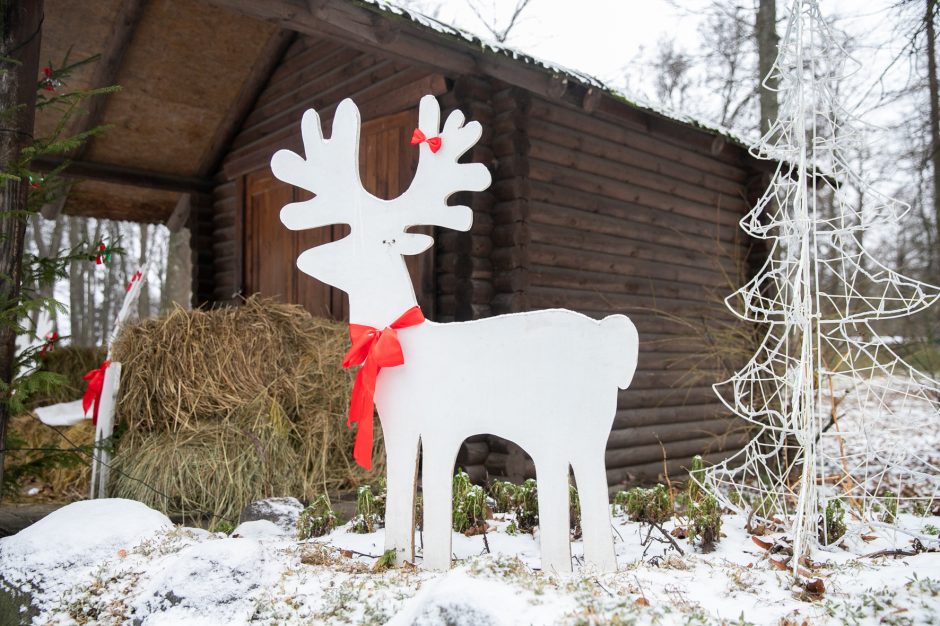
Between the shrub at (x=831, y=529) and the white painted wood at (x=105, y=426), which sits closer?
the shrub at (x=831, y=529)

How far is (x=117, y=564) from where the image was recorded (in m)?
2.85

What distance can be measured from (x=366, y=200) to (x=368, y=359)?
0.69m

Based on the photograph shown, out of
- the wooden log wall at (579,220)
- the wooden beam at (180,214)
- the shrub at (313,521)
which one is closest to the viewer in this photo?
the shrub at (313,521)

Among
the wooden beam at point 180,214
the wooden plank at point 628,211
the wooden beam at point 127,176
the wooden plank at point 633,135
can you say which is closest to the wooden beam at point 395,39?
A: the wooden plank at point 633,135

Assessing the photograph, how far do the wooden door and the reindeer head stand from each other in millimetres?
2562

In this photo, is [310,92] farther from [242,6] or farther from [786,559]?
[786,559]

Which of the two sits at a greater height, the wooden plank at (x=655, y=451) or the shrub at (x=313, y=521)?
the shrub at (x=313, y=521)

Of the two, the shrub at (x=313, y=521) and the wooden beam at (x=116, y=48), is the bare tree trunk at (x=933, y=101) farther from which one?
the wooden beam at (x=116, y=48)

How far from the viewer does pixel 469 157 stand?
5.54 m

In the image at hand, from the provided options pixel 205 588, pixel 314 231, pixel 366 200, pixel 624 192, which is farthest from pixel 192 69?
pixel 205 588

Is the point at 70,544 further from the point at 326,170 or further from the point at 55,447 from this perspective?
the point at 326,170

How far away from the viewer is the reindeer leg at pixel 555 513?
8.16 ft

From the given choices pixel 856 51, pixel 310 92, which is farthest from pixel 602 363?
pixel 856 51

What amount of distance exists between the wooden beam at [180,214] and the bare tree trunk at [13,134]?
5645mm
